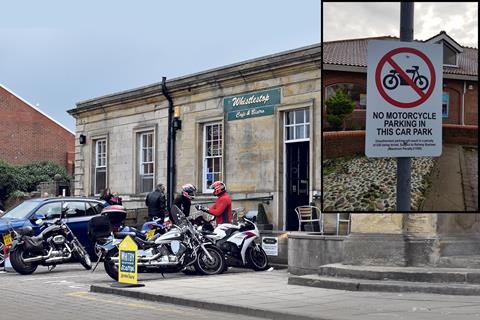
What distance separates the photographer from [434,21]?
1209 centimetres

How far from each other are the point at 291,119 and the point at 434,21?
8.56 meters

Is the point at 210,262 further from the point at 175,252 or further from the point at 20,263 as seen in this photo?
the point at 20,263

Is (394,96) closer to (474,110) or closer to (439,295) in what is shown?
(474,110)

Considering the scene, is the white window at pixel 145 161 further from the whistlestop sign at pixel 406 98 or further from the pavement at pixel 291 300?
the whistlestop sign at pixel 406 98

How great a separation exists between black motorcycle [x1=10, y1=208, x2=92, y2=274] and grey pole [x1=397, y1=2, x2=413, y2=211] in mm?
7873

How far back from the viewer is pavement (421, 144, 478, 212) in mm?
12297

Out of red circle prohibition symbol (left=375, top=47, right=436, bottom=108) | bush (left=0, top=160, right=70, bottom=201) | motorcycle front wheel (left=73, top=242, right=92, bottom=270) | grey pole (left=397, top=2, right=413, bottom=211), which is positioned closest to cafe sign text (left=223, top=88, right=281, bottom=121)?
motorcycle front wheel (left=73, top=242, right=92, bottom=270)

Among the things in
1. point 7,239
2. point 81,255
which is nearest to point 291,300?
point 81,255

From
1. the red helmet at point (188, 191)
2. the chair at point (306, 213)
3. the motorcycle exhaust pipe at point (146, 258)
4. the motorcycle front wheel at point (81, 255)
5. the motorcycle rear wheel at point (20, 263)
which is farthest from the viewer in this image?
the chair at point (306, 213)

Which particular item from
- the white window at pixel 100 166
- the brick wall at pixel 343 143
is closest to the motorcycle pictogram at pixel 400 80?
the brick wall at pixel 343 143

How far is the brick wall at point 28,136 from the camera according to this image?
4984 centimetres

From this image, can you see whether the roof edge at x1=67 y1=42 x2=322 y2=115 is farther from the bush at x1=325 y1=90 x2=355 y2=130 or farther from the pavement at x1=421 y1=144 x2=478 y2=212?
the pavement at x1=421 y1=144 x2=478 y2=212

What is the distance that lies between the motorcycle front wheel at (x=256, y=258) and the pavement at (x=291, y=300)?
157 cm

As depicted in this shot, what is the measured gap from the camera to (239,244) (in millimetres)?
16094
